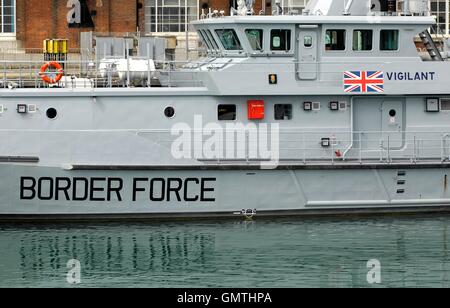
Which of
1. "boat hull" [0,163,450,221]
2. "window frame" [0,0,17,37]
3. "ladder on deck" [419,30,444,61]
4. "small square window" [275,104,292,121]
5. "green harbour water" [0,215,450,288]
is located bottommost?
"green harbour water" [0,215,450,288]

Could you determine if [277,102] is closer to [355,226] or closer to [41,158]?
[355,226]

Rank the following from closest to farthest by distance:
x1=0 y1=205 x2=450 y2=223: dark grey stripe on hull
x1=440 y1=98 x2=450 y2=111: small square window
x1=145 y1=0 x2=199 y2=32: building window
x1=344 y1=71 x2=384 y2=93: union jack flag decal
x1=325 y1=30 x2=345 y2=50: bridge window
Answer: x1=0 y1=205 x2=450 y2=223: dark grey stripe on hull
x1=344 y1=71 x2=384 y2=93: union jack flag decal
x1=325 y1=30 x2=345 y2=50: bridge window
x1=440 y1=98 x2=450 y2=111: small square window
x1=145 y1=0 x2=199 y2=32: building window

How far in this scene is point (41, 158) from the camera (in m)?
28.5

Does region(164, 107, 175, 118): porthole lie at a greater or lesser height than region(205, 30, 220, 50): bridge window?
lesser

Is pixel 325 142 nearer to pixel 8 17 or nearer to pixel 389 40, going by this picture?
pixel 389 40

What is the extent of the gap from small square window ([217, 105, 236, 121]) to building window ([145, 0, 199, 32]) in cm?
1785

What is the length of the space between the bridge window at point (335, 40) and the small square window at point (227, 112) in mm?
2438

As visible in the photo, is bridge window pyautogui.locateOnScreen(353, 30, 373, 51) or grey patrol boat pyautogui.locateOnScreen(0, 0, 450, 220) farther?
bridge window pyautogui.locateOnScreen(353, 30, 373, 51)

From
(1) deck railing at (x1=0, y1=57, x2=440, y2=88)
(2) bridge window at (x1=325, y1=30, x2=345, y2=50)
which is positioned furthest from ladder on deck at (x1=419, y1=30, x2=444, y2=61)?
(2) bridge window at (x1=325, y1=30, x2=345, y2=50)

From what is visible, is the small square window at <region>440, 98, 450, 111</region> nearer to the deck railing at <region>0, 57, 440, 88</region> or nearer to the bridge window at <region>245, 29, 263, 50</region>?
the deck railing at <region>0, 57, 440, 88</region>

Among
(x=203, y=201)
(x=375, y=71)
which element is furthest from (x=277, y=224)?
(x=375, y=71)

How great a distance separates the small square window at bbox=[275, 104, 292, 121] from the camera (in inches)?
1161

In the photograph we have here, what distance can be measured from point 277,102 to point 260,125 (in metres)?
0.61

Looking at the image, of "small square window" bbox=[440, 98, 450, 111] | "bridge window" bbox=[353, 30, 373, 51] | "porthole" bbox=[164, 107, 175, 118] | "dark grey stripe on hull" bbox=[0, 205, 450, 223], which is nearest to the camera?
"dark grey stripe on hull" bbox=[0, 205, 450, 223]
